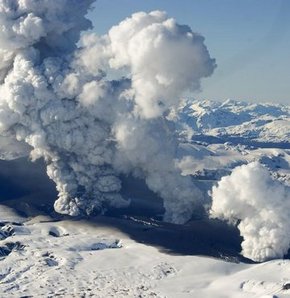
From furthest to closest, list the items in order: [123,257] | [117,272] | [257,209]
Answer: [257,209] < [123,257] < [117,272]

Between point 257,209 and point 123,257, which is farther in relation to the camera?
point 257,209

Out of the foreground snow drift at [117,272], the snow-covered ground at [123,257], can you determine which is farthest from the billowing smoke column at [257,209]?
the foreground snow drift at [117,272]

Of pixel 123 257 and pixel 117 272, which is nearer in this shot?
pixel 117 272

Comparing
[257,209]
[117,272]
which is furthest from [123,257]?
[257,209]

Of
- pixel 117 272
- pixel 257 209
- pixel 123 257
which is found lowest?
pixel 117 272

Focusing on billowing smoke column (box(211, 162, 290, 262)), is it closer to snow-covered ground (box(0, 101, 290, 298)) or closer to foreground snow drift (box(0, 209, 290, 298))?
snow-covered ground (box(0, 101, 290, 298))

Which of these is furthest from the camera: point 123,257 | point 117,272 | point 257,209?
point 257,209

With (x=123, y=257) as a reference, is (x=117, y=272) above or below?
below

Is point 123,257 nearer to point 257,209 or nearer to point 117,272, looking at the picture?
point 117,272

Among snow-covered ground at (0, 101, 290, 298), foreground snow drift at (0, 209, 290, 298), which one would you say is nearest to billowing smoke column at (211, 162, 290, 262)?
snow-covered ground at (0, 101, 290, 298)

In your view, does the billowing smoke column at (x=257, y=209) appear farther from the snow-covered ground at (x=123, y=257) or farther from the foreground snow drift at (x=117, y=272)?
the foreground snow drift at (x=117, y=272)
